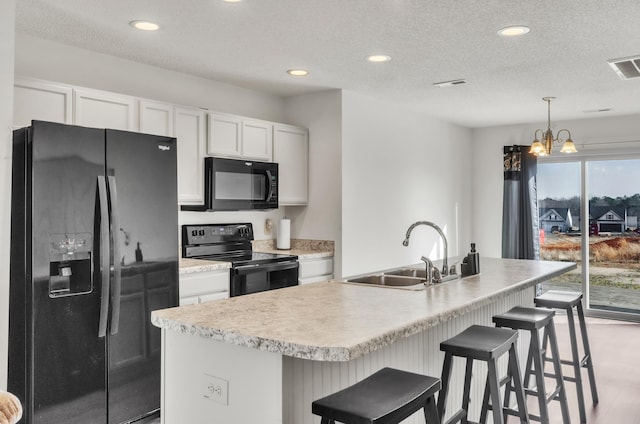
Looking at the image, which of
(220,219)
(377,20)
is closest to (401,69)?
(377,20)

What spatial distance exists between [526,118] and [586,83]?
1900mm

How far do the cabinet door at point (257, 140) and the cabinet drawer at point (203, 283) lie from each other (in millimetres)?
1145

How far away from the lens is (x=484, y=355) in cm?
219

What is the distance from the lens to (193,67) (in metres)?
4.06

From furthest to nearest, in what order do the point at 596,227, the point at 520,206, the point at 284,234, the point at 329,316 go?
the point at 520,206 < the point at 596,227 < the point at 284,234 < the point at 329,316

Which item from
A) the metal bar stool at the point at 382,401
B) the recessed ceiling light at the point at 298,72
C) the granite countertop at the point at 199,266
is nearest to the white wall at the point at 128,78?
the recessed ceiling light at the point at 298,72

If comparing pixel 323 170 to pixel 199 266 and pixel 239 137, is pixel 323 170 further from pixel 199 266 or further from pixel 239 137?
pixel 199 266

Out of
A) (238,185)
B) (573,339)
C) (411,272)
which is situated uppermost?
(238,185)

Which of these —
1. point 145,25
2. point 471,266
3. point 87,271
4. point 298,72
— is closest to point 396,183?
point 298,72

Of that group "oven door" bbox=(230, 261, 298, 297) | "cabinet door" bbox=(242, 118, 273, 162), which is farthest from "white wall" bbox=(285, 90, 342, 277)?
"oven door" bbox=(230, 261, 298, 297)

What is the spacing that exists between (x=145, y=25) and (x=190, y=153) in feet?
3.63

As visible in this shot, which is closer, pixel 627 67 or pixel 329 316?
pixel 329 316

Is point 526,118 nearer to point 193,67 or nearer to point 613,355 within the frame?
point 613,355

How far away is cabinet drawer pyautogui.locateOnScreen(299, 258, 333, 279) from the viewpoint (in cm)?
452
